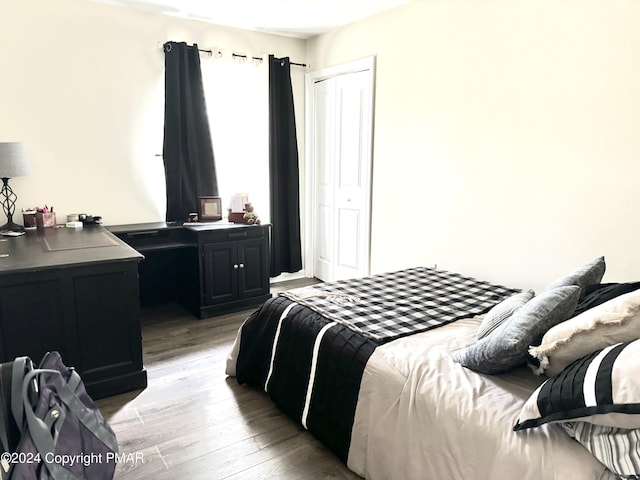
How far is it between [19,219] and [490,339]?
11.4 ft

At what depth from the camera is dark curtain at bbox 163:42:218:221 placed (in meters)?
3.84

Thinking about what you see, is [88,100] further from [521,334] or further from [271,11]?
[521,334]

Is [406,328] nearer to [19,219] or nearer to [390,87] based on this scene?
[390,87]

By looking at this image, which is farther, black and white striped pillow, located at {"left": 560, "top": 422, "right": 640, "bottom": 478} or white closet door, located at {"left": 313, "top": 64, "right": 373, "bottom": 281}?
white closet door, located at {"left": 313, "top": 64, "right": 373, "bottom": 281}

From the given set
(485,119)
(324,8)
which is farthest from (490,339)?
(324,8)

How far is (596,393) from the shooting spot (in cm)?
121

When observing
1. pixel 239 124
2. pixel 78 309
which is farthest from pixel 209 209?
pixel 78 309

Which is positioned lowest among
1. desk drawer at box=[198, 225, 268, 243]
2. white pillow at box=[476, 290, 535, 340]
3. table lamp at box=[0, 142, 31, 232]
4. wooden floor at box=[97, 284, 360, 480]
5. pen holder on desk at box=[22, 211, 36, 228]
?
wooden floor at box=[97, 284, 360, 480]

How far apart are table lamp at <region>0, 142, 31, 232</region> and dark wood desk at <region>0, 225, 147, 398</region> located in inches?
24.4

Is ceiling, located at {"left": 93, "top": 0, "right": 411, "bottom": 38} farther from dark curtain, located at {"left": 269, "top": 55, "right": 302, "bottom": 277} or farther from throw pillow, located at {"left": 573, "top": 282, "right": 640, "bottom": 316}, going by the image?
throw pillow, located at {"left": 573, "top": 282, "right": 640, "bottom": 316}

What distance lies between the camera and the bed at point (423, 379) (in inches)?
52.8

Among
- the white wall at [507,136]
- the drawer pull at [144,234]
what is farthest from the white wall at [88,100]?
the white wall at [507,136]

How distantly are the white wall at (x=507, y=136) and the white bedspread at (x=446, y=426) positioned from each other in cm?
113

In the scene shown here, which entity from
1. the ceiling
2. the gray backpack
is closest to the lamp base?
the ceiling
